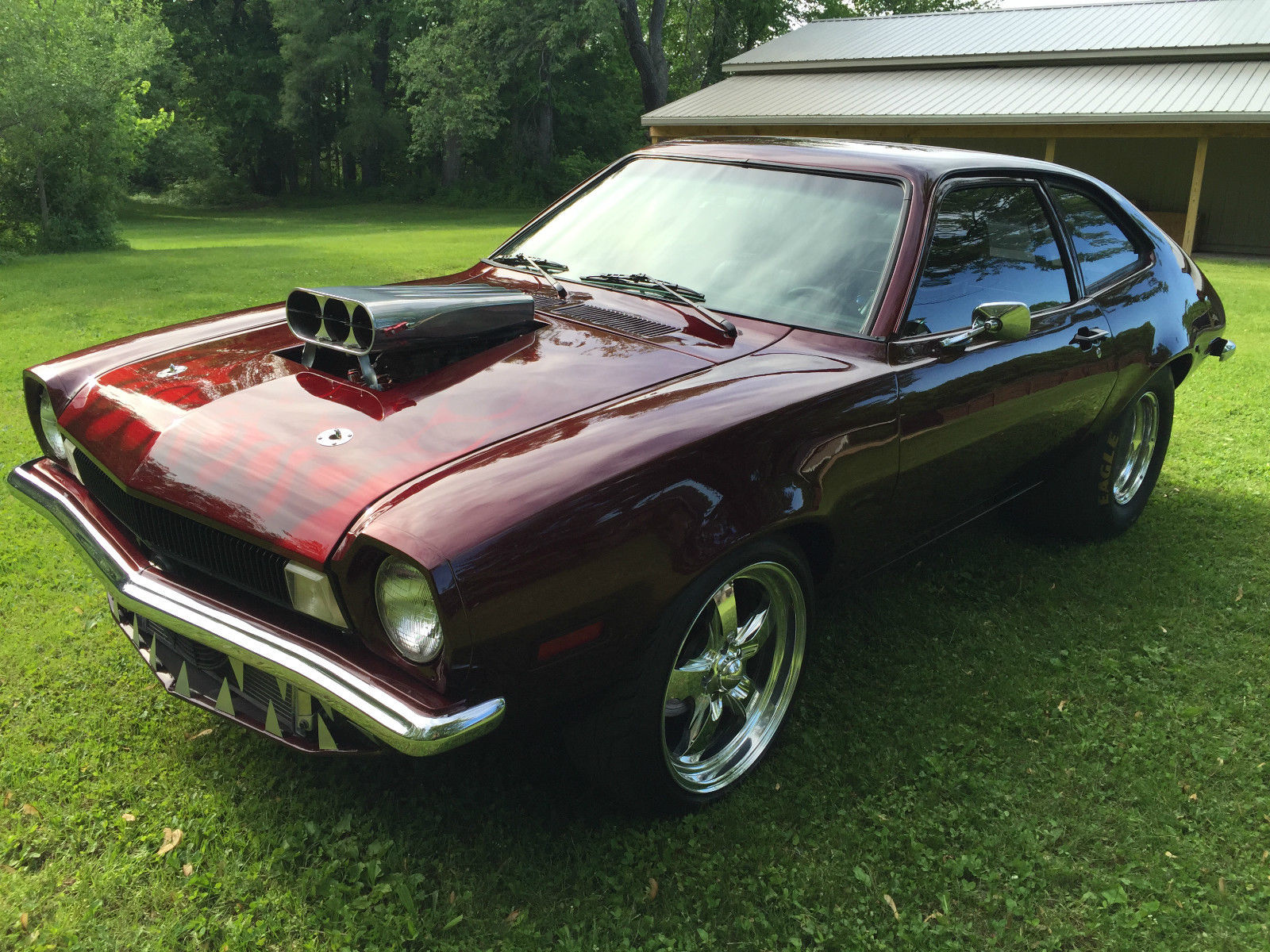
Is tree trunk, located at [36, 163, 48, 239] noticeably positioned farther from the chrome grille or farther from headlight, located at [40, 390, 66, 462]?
the chrome grille

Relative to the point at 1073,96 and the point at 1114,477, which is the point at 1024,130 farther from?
the point at 1114,477

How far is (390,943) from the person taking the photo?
2.17 metres

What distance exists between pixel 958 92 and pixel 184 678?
21332 millimetres

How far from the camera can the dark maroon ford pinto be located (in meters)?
1.99

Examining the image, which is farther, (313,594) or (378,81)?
(378,81)

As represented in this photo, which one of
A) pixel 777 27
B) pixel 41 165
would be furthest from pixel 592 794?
pixel 777 27

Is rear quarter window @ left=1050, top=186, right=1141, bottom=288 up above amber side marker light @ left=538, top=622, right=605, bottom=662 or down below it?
above

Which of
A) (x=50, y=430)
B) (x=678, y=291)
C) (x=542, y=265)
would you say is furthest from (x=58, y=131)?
(x=678, y=291)

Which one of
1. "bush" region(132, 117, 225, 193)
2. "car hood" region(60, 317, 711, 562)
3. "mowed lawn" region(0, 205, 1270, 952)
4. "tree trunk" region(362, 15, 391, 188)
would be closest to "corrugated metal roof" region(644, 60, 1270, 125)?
"mowed lawn" region(0, 205, 1270, 952)

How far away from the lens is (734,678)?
8.81 feet

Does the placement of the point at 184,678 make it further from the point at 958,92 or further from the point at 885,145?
the point at 958,92

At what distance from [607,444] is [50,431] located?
6.27 ft

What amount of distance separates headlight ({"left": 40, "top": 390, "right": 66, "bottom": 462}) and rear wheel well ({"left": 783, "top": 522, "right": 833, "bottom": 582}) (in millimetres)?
2165

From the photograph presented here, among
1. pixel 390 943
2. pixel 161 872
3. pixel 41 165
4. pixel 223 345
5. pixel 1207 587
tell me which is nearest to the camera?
pixel 390 943
